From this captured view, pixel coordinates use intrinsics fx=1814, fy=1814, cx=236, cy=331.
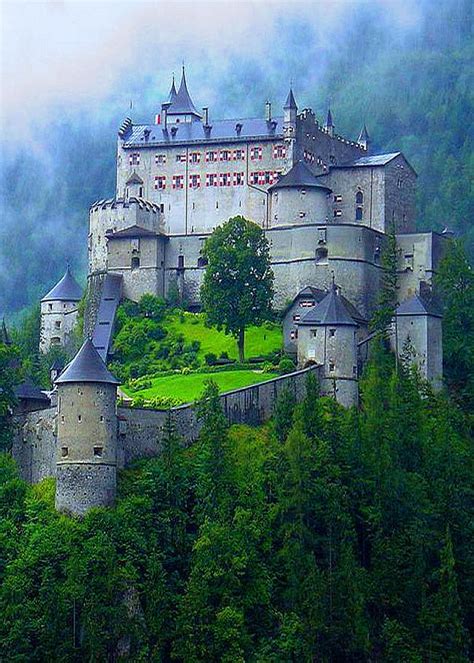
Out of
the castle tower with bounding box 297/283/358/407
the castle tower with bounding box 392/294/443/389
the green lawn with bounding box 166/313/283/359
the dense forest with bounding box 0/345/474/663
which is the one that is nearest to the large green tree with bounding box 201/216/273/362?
the green lawn with bounding box 166/313/283/359

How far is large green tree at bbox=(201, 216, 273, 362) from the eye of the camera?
92.0 m

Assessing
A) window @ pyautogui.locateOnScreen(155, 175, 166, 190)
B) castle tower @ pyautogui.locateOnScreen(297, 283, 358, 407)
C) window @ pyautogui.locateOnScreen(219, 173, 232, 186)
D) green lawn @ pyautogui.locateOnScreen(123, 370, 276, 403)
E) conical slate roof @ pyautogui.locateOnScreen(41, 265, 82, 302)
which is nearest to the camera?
castle tower @ pyautogui.locateOnScreen(297, 283, 358, 407)

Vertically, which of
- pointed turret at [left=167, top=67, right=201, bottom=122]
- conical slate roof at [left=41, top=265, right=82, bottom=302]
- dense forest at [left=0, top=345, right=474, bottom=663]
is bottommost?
dense forest at [left=0, top=345, right=474, bottom=663]

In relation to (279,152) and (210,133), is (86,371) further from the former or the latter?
(210,133)

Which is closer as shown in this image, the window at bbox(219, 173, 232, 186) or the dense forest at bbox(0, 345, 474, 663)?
the dense forest at bbox(0, 345, 474, 663)

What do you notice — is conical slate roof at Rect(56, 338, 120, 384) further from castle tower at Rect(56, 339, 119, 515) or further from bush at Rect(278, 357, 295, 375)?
bush at Rect(278, 357, 295, 375)

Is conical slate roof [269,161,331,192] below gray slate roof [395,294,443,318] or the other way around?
Answer: the other way around

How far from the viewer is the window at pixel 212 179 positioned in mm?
103000

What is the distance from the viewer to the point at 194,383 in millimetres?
86812

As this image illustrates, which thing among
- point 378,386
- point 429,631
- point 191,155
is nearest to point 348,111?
point 191,155

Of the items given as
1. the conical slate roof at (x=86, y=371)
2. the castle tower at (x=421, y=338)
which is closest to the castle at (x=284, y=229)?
the castle tower at (x=421, y=338)

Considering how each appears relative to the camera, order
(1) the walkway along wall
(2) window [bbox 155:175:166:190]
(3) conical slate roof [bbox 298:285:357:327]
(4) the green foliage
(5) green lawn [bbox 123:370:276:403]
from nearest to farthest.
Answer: (1) the walkway along wall < (3) conical slate roof [bbox 298:285:357:327] < (5) green lawn [bbox 123:370:276:403] < (4) the green foliage < (2) window [bbox 155:175:166:190]

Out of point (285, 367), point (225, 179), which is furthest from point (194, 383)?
point (225, 179)

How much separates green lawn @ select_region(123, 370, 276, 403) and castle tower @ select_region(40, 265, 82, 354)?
1543 centimetres
